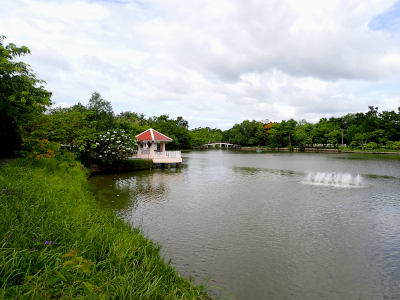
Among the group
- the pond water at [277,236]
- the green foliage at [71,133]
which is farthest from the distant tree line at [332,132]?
the green foliage at [71,133]

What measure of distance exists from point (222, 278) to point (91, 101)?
23481 millimetres

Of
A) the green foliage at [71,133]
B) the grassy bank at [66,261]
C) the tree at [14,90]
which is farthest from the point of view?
the green foliage at [71,133]

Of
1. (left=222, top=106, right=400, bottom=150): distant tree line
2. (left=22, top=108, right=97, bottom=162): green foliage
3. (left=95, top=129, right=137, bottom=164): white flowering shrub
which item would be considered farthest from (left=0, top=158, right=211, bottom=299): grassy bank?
(left=222, top=106, right=400, bottom=150): distant tree line

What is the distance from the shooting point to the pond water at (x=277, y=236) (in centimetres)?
491

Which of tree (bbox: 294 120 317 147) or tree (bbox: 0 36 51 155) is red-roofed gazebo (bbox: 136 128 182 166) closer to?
tree (bbox: 0 36 51 155)

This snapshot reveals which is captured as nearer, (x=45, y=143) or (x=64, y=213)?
(x=64, y=213)

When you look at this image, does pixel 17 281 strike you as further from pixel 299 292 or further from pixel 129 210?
pixel 129 210

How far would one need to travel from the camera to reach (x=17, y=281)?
2.65 meters

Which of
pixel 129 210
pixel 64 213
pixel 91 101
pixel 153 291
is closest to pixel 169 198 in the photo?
pixel 129 210

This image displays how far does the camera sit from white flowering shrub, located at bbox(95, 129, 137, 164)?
18609 mm

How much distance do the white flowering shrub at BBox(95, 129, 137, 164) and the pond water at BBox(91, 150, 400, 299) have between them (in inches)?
222

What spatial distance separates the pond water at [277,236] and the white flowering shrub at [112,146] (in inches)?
222

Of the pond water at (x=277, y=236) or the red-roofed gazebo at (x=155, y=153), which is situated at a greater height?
the red-roofed gazebo at (x=155, y=153)

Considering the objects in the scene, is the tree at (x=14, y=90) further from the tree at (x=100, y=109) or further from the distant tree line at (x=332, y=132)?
the distant tree line at (x=332, y=132)
